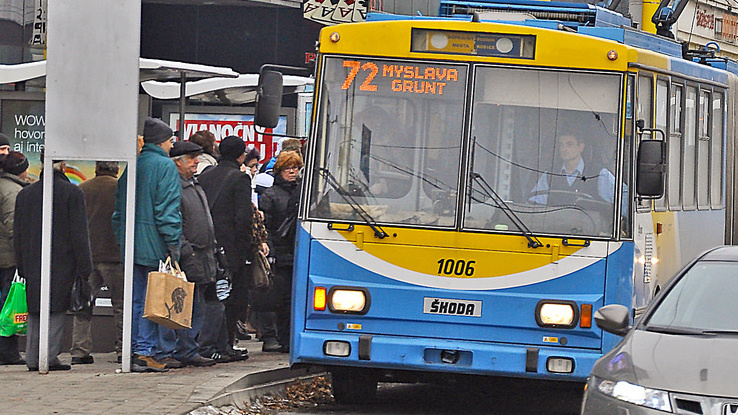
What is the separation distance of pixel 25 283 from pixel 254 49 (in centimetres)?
1533

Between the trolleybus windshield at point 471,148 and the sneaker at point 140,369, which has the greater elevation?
the trolleybus windshield at point 471,148

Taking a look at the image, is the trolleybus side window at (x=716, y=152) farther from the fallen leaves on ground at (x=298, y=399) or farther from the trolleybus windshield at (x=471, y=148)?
the fallen leaves on ground at (x=298, y=399)

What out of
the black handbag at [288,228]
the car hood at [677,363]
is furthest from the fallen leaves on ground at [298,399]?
the car hood at [677,363]

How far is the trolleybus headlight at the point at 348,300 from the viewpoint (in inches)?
380

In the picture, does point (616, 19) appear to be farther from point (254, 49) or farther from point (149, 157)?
point (254, 49)

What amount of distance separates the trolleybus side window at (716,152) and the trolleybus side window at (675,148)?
45.6 inches

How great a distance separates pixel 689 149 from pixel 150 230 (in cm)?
448

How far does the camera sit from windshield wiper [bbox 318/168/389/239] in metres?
9.63

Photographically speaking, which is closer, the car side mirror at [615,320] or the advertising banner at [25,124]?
the car side mirror at [615,320]

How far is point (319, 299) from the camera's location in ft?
31.8

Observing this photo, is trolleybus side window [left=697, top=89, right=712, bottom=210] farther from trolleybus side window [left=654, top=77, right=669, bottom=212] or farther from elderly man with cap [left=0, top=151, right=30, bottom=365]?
elderly man with cap [left=0, top=151, right=30, bottom=365]

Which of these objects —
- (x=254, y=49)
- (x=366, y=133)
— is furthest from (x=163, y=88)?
(x=366, y=133)

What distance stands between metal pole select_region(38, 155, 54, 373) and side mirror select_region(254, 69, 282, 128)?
2087 millimetres

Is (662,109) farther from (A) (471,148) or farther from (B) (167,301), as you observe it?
(B) (167,301)
